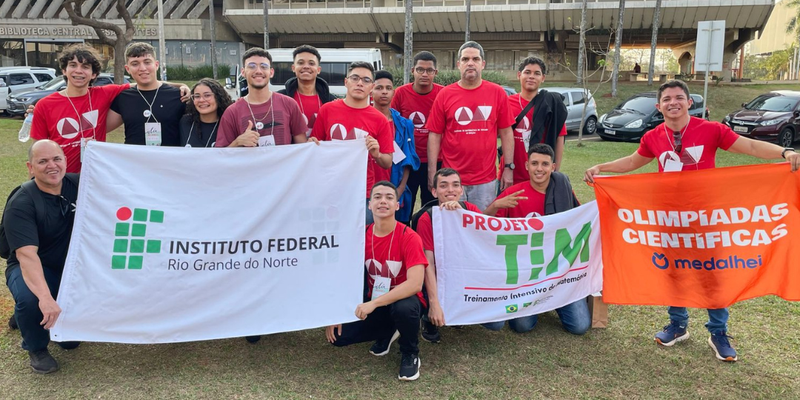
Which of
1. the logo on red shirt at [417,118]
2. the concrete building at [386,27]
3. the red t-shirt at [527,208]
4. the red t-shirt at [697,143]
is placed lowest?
the red t-shirt at [527,208]

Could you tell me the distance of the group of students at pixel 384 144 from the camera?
13.2 feet

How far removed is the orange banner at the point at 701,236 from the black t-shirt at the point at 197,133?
9.90 ft

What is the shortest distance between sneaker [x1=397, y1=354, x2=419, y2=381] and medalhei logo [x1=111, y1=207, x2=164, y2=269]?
181 cm

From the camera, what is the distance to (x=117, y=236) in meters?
4.03

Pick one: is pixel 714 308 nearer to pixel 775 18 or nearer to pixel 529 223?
pixel 529 223

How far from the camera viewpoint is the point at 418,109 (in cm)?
583

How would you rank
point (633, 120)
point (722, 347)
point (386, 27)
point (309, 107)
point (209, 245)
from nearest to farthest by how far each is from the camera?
point (209, 245), point (722, 347), point (309, 107), point (633, 120), point (386, 27)

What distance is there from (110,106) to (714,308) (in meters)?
4.98

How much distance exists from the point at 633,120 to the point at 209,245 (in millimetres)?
17059

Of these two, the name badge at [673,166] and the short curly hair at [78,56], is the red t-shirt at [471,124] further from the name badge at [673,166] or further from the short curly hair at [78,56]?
the short curly hair at [78,56]

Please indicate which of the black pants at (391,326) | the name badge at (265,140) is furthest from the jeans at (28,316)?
the black pants at (391,326)

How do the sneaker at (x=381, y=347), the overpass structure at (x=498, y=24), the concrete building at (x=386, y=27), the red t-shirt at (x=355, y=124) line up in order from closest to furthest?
1. the sneaker at (x=381, y=347)
2. the red t-shirt at (x=355, y=124)
3. the overpass structure at (x=498, y=24)
4. the concrete building at (x=386, y=27)

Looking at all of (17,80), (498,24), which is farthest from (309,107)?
(498,24)

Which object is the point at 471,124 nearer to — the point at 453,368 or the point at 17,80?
the point at 453,368
